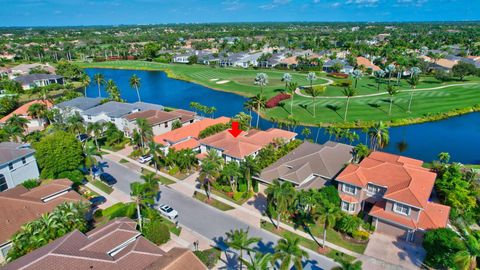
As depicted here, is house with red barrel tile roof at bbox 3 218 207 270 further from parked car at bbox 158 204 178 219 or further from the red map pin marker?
the red map pin marker

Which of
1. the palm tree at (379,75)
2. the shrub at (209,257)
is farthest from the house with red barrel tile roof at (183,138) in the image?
the palm tree at (379,75)

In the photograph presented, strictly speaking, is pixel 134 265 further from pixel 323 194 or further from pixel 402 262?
pixel 402 262

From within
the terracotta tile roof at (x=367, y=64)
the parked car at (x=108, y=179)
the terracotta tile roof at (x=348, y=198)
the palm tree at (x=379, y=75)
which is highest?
the terracotta tile roof at (x=367, y=64)

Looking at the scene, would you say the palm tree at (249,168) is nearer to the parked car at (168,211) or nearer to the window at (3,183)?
the parked car at (168,211)

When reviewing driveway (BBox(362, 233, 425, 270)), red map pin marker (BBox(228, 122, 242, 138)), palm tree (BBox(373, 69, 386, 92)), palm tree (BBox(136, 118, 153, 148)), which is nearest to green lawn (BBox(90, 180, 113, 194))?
palm tree (BBox(136, 118, 153, 148))

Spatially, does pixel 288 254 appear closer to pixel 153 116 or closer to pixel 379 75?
pixel 153 116

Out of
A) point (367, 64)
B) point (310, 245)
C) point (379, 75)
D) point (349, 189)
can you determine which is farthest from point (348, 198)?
point (367, 64)
